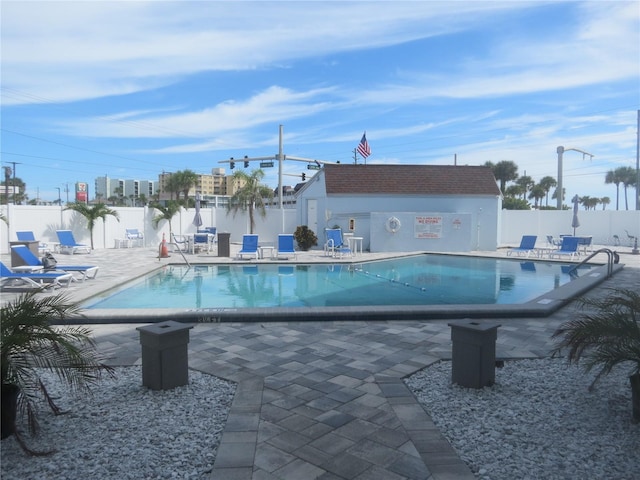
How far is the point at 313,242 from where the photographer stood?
845 inches

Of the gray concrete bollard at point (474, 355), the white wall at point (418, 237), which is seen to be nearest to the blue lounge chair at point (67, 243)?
the white wall at point (418, 237)

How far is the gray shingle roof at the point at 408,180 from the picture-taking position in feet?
71.8

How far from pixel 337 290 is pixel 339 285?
0.76m

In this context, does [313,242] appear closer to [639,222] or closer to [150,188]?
[639,222]

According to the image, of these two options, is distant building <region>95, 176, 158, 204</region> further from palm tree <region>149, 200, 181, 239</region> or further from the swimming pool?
the swimming pool

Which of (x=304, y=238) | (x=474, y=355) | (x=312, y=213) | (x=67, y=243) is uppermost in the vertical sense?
(x=312, y=213)

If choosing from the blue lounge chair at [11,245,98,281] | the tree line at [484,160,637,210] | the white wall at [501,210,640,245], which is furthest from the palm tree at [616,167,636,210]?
the blue lounge chair at [11,245,98,281]

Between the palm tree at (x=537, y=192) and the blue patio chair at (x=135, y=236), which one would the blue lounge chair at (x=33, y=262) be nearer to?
the blue patio chair at (x=135, y=236)

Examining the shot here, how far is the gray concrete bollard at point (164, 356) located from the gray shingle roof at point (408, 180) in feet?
56.9

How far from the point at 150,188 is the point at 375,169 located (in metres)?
111

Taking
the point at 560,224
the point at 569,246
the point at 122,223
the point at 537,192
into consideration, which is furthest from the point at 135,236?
the point at 537,192

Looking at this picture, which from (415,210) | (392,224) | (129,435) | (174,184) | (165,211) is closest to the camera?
(129,435)

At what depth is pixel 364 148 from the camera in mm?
27172

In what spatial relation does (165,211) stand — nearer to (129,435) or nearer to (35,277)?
(35,277)
